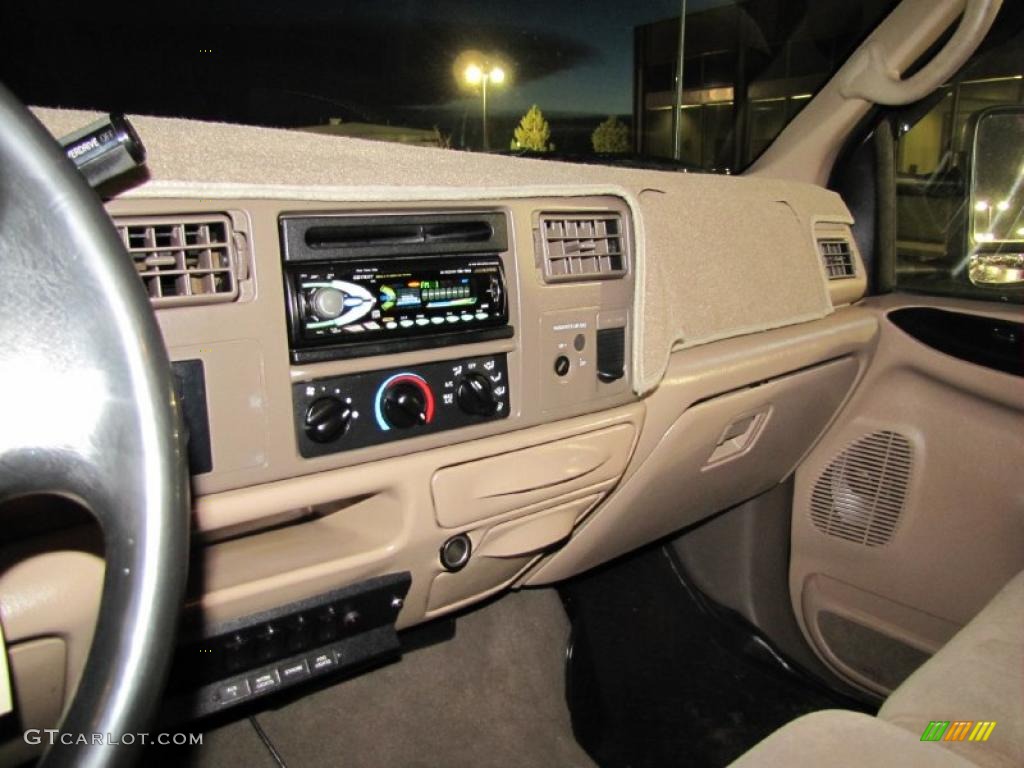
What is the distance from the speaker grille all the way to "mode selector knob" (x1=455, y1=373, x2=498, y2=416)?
1347mm

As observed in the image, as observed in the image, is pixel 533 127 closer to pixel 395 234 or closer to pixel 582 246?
pixel 582 246

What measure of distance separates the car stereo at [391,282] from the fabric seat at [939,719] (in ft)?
2.24

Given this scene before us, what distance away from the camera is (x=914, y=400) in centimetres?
206

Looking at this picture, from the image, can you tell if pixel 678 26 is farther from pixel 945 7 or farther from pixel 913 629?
pixel 913 629

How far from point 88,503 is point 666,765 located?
1.77 metres

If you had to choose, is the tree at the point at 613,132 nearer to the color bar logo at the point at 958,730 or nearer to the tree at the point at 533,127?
the tree at the point at 533,127

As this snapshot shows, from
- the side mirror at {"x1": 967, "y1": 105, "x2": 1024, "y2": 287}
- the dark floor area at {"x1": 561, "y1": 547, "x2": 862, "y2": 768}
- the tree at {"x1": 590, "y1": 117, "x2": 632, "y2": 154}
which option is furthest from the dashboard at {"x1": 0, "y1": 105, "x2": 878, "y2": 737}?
the tree at {"x1": 590, "y1": 117, "x2": 632, "y2": 154}

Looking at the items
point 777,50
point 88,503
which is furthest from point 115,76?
point 777,50

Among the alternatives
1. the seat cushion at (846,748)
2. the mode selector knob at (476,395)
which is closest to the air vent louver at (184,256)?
the mode selector knob at (476,395)

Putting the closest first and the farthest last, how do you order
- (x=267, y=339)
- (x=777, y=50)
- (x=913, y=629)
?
(x=267, y=339) → (x=913, y=629) → (x=777, y=50)

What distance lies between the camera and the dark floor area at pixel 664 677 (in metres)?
1.97

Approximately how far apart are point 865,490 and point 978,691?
111cm

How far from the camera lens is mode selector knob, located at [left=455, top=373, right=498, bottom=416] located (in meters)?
1.20

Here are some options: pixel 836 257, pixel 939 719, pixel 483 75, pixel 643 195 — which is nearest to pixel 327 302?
pixel 643 195
